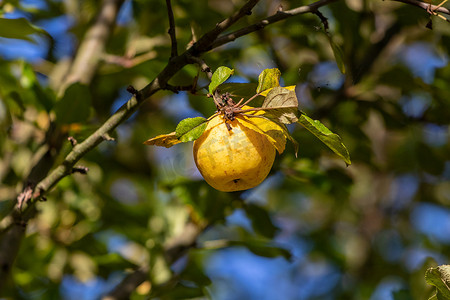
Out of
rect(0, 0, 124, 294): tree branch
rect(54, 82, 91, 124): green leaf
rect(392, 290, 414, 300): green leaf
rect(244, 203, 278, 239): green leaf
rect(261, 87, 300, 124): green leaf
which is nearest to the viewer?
rect(261, 87, 300, 124): green leaf

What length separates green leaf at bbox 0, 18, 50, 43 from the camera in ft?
3.61

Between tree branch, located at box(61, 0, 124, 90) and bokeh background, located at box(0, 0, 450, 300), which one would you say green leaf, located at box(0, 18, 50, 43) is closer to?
bokeh background, located at box(0, 0, 450, 300)

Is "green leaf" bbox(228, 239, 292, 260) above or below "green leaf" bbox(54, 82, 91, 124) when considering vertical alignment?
below

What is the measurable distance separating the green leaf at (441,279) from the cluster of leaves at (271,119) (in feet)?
0.83

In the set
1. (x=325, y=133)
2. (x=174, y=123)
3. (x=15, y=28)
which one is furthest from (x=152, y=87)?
(x=174, y=123)

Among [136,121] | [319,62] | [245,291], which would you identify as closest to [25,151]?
[136,121]

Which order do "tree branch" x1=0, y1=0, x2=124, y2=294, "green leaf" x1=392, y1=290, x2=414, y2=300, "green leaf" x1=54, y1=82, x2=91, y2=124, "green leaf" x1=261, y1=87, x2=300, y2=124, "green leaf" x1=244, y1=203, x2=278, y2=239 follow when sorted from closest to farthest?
"green leaf" x1=261, y1=87, x2=300, y2=124
"tree branch" x1=0, y1=0, x2=124, y2=294
"green leaf" x1=54, y1=82, x2=91, y2=124
"green leaf" x1=392, y1=290, x2=414, y2=300
"green leaf" x1=244, y1=203, x2=278, y2=239

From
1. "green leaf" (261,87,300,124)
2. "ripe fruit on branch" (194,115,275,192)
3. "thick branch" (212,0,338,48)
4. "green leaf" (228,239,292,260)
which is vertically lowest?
"green leaf" (228,239,292,260)

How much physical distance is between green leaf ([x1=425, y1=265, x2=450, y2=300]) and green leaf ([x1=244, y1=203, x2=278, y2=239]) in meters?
0.67

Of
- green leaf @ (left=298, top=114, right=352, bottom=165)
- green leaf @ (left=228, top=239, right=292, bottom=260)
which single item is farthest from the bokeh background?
green leaf @ (left=298, top=114, right=352, bottom=165)

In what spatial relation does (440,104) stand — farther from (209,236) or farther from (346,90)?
(209,236)

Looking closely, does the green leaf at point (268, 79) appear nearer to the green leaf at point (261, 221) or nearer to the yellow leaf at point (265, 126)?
the yellow leaf at point (265, 126)

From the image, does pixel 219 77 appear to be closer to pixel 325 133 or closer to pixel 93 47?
pixel 325 133

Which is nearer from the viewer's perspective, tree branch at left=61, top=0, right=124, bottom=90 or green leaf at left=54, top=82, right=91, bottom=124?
green leaf at left=54, top=82, right=91, bottom=124
